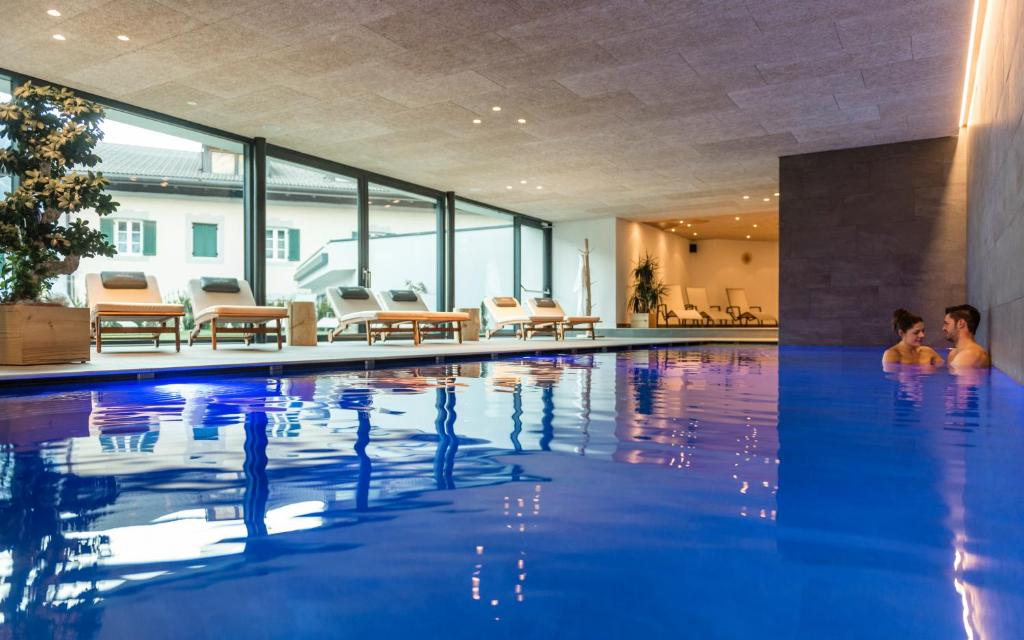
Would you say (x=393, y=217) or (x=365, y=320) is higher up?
(x=393, y=217)

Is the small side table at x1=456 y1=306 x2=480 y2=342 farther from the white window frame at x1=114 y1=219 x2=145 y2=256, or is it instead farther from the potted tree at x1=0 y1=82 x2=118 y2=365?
the potted tree at x1=0 y1=82 x2=118 y2=365

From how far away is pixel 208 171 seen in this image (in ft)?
30.6

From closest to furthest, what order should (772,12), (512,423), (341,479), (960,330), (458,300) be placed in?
(341,479)
(512,423)
(772,12)
(960,330)
(458,300)

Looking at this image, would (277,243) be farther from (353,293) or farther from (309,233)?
(353,293)

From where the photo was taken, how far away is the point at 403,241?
40.3 feet

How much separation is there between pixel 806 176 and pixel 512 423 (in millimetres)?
8534

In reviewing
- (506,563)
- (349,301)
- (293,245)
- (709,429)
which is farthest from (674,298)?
(506,563)

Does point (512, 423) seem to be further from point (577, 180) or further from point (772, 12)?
point (577, 180)

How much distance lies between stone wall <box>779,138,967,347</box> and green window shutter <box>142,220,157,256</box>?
8664 millimetres

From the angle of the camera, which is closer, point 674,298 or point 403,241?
point 403,241

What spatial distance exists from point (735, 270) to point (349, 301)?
1417 cm

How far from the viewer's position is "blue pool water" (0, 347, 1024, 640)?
0.96 m

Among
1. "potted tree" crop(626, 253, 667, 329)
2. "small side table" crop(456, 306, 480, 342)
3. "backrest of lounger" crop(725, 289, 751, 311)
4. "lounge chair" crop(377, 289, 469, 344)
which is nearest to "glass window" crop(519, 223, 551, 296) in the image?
"potted tree" crop(626, 253, 667, 329)

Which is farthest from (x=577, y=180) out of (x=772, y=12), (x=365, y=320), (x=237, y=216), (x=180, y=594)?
(x=180, y=594)
